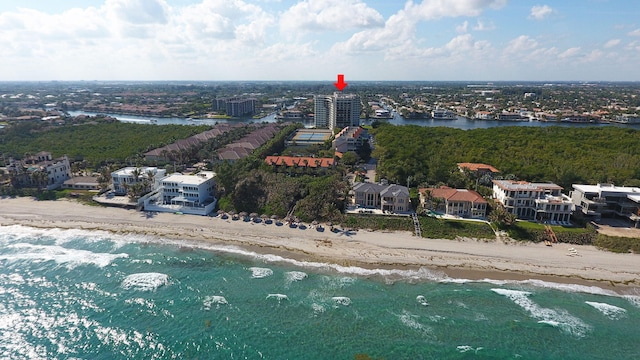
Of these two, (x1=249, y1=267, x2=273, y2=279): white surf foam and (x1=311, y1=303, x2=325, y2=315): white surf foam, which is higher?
(x1=249, y1=267, x2=273, y2=279): white surf foam

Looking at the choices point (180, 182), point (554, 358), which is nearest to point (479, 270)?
point (554, 358)

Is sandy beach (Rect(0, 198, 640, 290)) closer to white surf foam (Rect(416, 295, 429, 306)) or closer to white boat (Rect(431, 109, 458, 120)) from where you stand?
white surf foam (Rect(416, 295, 429, 306))

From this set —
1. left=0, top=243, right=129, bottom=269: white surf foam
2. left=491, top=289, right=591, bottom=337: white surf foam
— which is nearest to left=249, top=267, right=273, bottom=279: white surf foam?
left=0, top=243, right=129, bottom=269: white surf foam

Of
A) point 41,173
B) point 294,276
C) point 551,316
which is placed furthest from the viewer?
point 41,173

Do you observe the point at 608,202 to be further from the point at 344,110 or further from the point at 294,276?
the point at 344,110

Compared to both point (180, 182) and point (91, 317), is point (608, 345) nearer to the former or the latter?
point (91, 317)

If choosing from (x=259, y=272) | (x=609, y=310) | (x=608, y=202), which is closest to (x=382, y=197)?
(x=259, y=272)

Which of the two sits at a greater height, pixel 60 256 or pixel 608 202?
pixel 608 202
